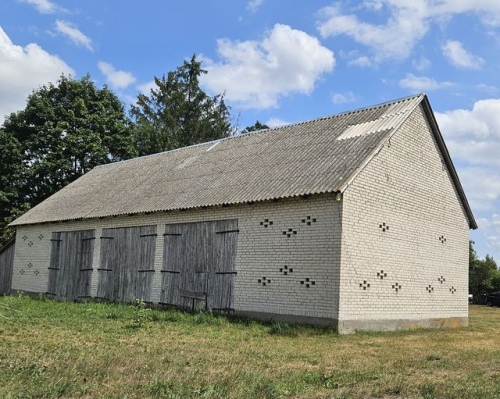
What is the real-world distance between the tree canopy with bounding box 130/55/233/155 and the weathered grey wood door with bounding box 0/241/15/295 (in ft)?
67.0

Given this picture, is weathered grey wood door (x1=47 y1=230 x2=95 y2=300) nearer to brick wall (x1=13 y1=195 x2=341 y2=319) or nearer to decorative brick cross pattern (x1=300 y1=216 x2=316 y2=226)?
brick wall (x1=13 y1=195 x2=341 y2=319)

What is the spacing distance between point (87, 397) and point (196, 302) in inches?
404

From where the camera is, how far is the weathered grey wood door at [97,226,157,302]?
17406 millimetres

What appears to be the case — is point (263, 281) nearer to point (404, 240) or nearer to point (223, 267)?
Answer: point (223, 267)

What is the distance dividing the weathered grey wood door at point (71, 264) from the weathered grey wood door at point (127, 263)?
84cm

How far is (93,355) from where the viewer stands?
8086 mm

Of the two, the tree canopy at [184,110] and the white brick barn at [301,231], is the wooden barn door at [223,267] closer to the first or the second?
the white brick barn at [301,231]

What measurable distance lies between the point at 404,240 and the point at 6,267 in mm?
18457

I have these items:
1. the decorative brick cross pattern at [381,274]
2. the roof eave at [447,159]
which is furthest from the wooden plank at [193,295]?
the roof eave at [447,159]

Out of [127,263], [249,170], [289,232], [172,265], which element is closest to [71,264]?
[127,263]

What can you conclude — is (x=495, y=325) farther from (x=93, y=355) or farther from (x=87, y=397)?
(x=87, y=397)

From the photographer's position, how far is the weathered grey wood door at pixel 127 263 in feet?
57.1

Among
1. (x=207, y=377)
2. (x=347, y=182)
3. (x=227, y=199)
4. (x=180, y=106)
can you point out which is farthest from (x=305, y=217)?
(x=180, y=106)

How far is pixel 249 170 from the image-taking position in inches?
660
